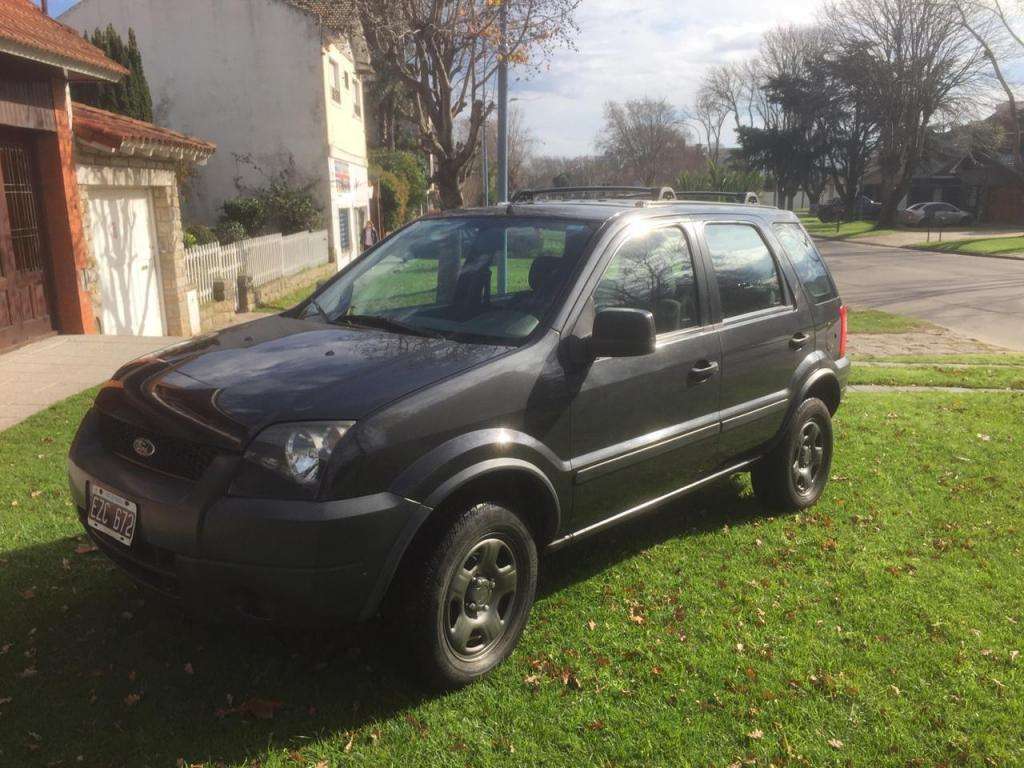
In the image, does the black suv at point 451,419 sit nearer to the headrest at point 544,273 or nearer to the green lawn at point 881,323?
the headrest at point 544,273

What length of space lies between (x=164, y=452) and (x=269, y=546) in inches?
24.7

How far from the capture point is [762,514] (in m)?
5.25

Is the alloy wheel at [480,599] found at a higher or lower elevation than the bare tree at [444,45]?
lower

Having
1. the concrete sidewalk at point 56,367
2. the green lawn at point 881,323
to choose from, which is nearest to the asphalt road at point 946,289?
the green lawn at point 881,323

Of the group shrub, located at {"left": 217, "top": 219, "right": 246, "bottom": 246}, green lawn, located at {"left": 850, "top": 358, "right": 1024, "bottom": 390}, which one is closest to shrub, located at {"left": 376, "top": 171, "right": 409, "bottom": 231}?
shrub, located at {"left": 217, "top": 219, "right": 246, "bottom": 246}

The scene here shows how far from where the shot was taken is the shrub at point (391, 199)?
3791 centimetres

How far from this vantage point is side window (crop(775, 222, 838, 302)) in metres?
5.17

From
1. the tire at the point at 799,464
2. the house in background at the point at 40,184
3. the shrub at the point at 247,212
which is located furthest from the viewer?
the shrub at the point at 247,212

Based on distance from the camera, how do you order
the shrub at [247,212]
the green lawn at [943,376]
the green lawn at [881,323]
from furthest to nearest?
the shrub at [247,212]
the green lawn at [881,323]
the green lawn at [943,376]

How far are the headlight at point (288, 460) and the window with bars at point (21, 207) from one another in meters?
8.55

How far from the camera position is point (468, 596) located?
324 cm

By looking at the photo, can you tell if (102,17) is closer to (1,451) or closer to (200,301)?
(200,301)

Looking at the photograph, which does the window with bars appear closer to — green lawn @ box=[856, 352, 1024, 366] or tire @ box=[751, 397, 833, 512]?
tire @ box=[751, 397, 833, 512]

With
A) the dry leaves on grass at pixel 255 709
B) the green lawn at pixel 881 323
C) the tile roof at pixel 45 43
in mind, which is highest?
the tile roof at pixel 45 43
